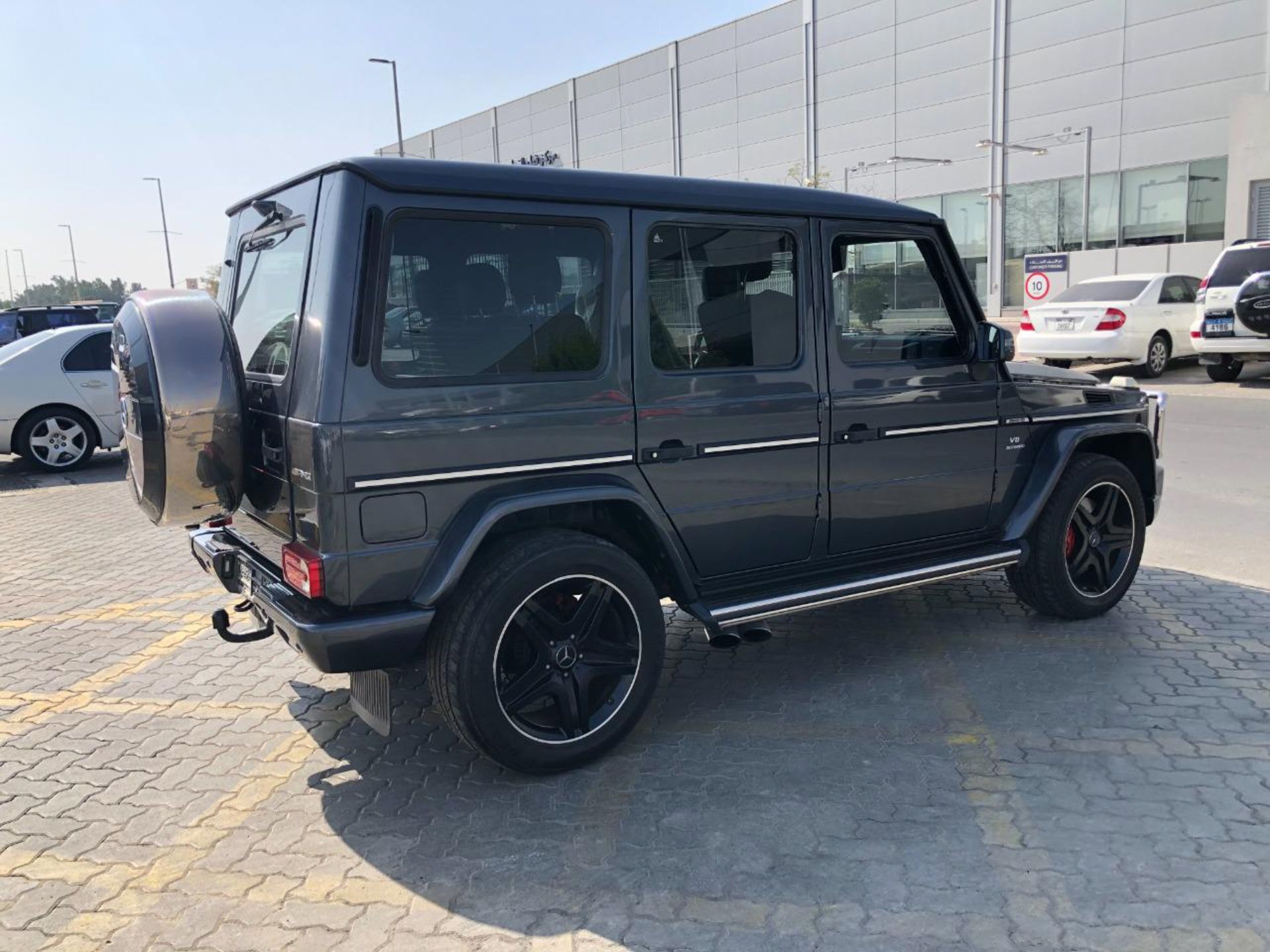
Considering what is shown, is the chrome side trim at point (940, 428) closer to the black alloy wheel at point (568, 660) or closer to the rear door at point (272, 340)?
the black alloy wheel at point (568, 660)

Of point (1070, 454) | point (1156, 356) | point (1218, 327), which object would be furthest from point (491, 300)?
point (1156, 356)

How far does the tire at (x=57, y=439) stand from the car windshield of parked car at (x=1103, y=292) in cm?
1433

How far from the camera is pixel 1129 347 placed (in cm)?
1555

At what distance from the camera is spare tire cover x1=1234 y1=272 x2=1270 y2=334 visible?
12828 mm

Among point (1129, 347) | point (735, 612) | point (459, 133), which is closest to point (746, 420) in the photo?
point (735, 612)

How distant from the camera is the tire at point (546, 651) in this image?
10.7ft

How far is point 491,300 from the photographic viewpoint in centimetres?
335

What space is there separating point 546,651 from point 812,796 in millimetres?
1051

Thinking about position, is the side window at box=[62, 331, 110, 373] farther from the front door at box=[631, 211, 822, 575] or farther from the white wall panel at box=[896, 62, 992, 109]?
the white wall panel at box=[896, 62, 992, 109]

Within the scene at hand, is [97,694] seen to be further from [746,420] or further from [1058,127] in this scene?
[1058,127]

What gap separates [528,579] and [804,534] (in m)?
1.34

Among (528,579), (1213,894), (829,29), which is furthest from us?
(829,29)

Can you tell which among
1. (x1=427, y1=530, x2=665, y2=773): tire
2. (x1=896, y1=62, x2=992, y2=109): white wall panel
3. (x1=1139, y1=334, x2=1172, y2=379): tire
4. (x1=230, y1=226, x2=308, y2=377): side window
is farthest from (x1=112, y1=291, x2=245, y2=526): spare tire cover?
(x1=896, y1=62, x2=992, y2=109): white wall panel

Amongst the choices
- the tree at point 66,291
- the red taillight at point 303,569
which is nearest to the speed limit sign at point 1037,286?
the red taillight at point 303,569
